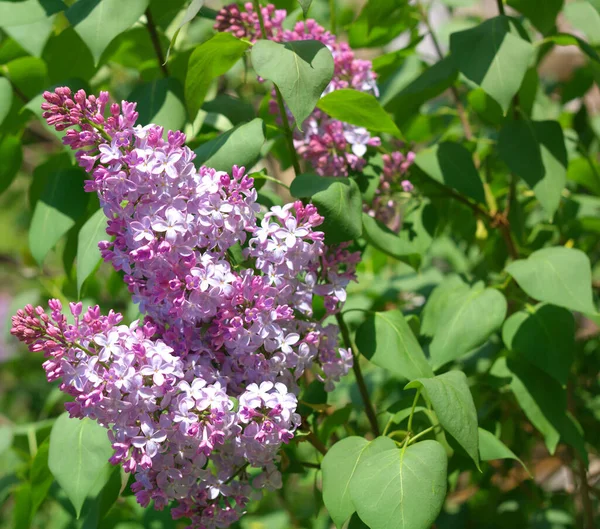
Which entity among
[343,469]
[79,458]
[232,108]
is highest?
[232,108]

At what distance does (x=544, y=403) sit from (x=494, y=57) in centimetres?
53

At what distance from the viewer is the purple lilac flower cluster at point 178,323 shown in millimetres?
844

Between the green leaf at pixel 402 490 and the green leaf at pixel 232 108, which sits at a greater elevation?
the green leaf at pixel 232 108

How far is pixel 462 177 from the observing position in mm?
1270

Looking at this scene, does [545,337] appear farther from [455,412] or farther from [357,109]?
[357,109]

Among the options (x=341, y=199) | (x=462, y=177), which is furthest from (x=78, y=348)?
(x=462, y=177)

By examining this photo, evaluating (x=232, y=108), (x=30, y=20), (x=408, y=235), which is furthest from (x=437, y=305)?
(x=30, y=20)

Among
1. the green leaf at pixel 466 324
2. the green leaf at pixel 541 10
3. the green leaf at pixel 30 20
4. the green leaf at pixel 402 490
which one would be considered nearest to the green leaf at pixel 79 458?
the green leaf at pixel 402 490

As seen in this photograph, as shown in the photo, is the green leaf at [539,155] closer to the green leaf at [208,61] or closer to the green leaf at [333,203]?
the green leaf at [333,203]

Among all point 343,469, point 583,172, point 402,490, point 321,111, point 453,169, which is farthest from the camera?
point 583,172

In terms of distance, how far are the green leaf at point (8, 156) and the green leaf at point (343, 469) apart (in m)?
0.75

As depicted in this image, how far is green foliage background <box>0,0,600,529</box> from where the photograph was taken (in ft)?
3.20

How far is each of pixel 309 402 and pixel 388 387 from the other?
22.9 inches

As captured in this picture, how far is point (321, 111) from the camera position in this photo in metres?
1.17
